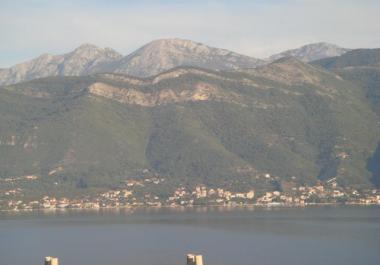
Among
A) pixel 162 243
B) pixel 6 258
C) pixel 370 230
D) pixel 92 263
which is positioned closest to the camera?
pixel 92 263

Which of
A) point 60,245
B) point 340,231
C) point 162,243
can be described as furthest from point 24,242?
point 340,231

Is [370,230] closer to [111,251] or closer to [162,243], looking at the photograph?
[162,243]

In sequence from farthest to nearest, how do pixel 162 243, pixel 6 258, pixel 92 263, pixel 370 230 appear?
pixel 370 230, pixel 162 243, pixel 6 258, pixel 92 263

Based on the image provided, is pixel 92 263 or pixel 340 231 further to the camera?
pixel 340 231

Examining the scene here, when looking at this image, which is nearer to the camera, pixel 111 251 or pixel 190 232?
pixel 111 251

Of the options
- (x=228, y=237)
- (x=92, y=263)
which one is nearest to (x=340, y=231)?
(x=228, y=237)

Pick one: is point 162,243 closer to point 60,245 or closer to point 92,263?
point 60,245

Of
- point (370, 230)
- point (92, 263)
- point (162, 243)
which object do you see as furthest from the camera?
point (370, 230)

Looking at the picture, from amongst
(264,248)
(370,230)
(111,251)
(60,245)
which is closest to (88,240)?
(60,245)

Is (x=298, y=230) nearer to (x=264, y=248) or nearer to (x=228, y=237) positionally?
(x=228, y=237)
